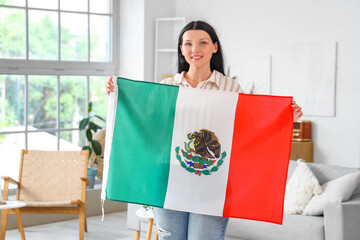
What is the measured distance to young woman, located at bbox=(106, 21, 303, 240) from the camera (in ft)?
7.88

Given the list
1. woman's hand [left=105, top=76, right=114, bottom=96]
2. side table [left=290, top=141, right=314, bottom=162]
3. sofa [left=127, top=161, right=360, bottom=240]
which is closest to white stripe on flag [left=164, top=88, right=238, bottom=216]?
woman's hand [left=105, top=76, right=114, bottom=96]

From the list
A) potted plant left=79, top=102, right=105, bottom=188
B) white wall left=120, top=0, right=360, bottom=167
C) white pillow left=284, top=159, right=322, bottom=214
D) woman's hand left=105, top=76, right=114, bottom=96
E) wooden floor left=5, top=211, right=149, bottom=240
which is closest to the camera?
woman's hand left=105, top=76, right=114, bottom=96

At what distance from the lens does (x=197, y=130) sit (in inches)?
99.0

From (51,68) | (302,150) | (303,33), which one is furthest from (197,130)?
(51,68)

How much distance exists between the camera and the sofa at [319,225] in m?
3.92

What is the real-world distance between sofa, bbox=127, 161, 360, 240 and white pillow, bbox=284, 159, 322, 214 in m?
0.13

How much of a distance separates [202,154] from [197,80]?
1.15 feet

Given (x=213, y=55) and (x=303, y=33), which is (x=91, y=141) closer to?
(x=303, y=33)

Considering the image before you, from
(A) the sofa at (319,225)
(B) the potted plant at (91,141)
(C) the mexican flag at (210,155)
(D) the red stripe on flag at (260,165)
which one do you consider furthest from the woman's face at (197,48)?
(B) the potted plant at (91,141)

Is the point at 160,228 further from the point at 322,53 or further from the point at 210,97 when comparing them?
the point at 322,53

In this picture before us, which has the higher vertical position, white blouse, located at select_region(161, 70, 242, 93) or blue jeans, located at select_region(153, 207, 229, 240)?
white blouse, located at select_region(161, 70, 242, 93)

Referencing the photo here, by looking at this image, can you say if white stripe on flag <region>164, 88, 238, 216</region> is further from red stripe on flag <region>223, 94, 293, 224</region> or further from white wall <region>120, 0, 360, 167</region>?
white wall <region>120, 0, 360, 167</region>

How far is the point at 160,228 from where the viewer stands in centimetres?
246

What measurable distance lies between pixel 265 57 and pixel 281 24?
39cm
